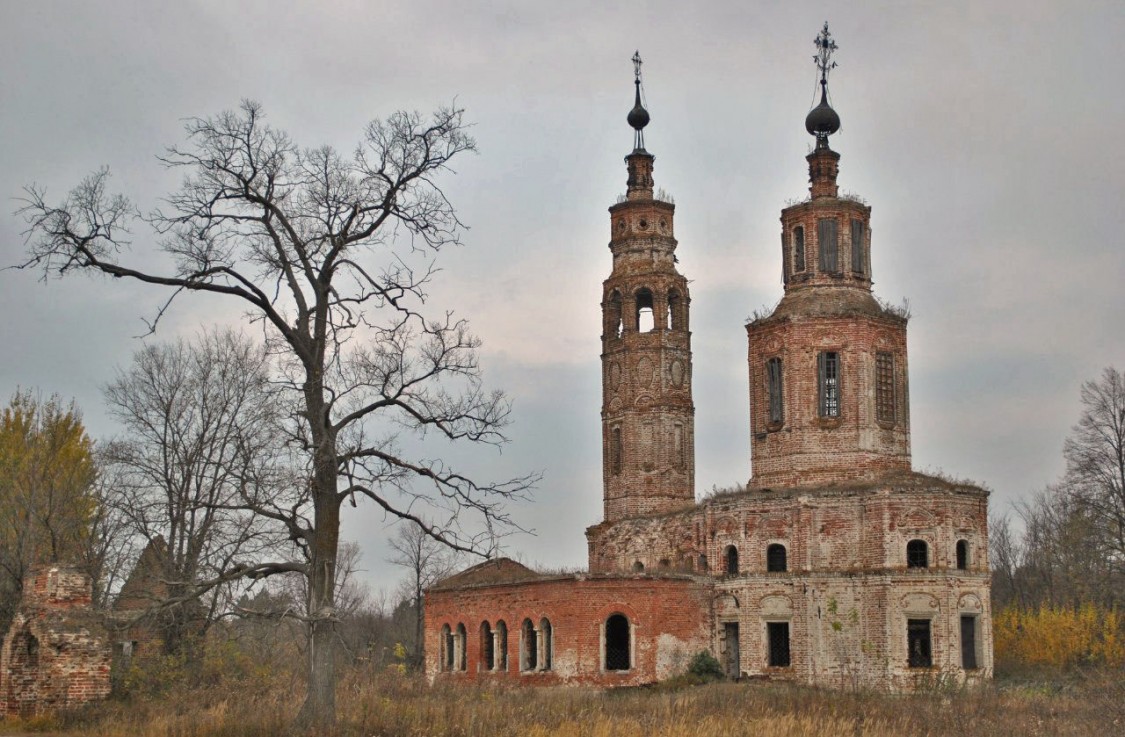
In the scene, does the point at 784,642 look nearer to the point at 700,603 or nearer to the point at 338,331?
the point at 700,603

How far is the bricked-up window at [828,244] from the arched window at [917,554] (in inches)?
352

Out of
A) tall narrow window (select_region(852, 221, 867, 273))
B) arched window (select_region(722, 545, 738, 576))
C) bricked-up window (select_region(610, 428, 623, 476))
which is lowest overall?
arched window (select_region(722, 545, 738, 576))

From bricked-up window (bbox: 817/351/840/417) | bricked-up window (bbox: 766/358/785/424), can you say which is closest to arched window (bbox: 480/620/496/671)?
bricked-up window (bbox: 766/358/785/424)

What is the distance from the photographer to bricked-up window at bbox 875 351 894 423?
37.5 meters

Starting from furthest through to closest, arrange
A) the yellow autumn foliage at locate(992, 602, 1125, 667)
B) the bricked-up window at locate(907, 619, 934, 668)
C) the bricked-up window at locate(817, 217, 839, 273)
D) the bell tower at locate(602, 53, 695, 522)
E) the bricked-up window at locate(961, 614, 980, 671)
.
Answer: the bell tower at locate(602, 53, 695, 522)
the yellow autumn foliage at locate(992, 602, 1125, 667)
the bricked-up window at locate(817, 217, 839, 273)
the bricked-up window at locate(961, 614, 980, 671)
the bricked-up window at locate(907, 619, 934, 668)

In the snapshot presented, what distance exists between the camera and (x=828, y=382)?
37.6 m

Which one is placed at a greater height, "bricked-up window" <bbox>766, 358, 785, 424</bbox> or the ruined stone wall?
"bricked-up window" <bbox>766, 358, 785, 424</bbox>

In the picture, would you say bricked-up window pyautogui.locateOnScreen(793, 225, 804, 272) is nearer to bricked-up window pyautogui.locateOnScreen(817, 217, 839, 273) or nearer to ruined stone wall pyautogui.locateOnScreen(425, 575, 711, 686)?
bricked-up window pyautogui.locateOnScreen(817, 217, 839, 273)

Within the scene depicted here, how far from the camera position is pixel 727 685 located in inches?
1232

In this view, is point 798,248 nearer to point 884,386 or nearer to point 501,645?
point 884,386

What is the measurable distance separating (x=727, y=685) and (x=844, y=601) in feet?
16.2

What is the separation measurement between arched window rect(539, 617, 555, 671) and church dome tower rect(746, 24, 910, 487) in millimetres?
7781

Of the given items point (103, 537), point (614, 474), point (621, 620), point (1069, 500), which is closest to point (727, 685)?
point (621, 620)

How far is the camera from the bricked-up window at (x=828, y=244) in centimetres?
3872
